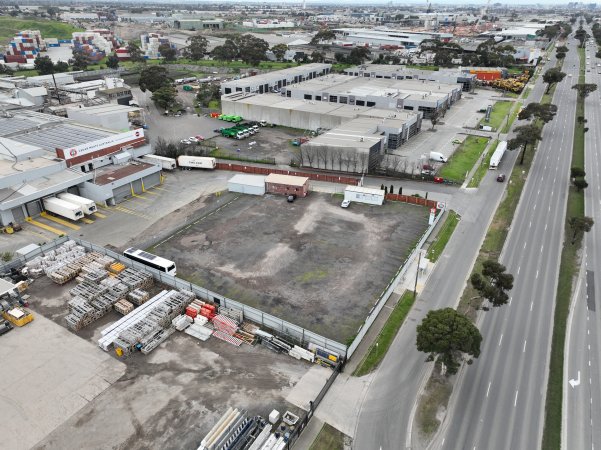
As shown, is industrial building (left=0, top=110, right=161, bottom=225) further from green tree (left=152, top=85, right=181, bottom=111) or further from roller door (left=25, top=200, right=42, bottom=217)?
green tree (left=152, top=85, right=181, bottom=111)

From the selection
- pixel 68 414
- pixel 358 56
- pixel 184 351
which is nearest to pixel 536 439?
pixel 184 351

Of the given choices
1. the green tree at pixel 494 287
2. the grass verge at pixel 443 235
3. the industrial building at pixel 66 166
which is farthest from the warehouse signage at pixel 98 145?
the green tree at pixel 494 287

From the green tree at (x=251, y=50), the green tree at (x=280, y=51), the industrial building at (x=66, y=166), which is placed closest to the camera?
the industrial building at (x=66, y=166)

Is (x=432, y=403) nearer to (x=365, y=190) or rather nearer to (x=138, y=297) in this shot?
(x=138, y=297)

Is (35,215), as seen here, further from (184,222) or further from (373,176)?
(373,176)

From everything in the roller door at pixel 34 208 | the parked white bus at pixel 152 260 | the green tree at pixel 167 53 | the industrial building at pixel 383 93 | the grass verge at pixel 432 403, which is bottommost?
the grass verge at pixel 432 403

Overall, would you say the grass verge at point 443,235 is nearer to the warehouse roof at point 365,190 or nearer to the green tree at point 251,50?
the warehouse roof at point 365,190
